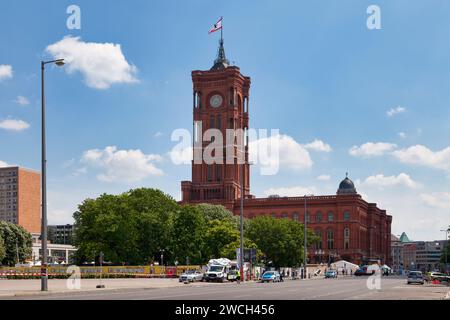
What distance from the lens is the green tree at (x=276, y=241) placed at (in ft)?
390

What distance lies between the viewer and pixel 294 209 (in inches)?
7308

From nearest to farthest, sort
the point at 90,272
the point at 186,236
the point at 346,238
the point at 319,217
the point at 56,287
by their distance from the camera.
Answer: the point at 56,287
the point at 90,272
the point at 186,236
the point at 346,238
the point at 319,217

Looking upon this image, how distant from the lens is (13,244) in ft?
444

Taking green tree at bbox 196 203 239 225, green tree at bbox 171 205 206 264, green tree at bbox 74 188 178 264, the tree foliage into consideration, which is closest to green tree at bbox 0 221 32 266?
the tree foliage

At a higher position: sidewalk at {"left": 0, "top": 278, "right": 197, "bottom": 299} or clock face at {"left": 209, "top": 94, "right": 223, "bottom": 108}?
clock face at {"left": 209, "top": 94, "right": 223, "bottom": 108}

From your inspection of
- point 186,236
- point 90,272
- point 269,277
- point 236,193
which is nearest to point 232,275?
point 269,277

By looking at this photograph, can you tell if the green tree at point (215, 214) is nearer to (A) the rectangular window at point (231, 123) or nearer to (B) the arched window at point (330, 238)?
(A) the rectangular window at point (231, 123)

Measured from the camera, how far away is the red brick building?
179m

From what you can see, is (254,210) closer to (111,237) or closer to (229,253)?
(229,253)

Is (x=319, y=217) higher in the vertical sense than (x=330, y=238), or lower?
higher

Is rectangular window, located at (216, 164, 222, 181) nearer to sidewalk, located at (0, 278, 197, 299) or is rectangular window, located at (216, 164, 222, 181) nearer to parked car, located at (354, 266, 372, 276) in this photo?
parked car, located at (354, 266, 372, 276)

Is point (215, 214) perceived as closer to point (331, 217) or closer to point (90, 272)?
point (331, 217)

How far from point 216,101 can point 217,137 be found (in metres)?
9.65
